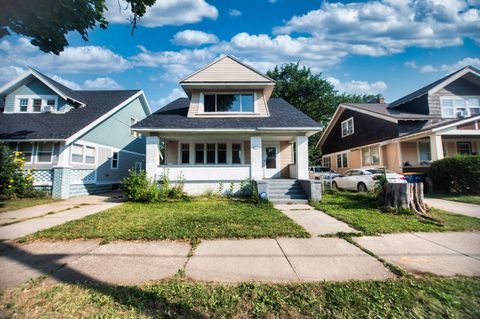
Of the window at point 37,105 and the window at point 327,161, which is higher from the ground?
the window at point 37,105

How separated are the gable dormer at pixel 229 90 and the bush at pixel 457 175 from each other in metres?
10.1

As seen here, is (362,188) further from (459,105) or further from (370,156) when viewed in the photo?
(459,105)

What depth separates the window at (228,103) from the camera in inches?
508

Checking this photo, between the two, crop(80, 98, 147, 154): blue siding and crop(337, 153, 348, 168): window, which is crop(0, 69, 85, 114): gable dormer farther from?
crop(337, 153, 348, 168): window

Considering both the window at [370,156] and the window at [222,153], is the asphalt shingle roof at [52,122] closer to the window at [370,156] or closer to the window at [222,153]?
the window at [222,153]

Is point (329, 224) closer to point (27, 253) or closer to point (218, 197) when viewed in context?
point (218, 197)

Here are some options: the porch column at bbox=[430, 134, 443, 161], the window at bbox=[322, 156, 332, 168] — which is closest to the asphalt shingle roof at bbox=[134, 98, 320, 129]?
the porch column at bbox=[430, 134, 443, 161]

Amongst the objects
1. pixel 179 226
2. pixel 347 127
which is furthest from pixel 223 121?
pixel 347 127

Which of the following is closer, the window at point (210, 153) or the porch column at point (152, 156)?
the porch column at point (152, 156)

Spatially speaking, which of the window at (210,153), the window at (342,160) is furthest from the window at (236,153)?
the window at (342,160)

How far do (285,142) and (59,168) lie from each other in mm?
13483

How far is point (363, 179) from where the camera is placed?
1220cm

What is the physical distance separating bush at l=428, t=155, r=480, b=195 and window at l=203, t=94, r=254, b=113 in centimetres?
1112

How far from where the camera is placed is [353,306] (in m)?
2.33
